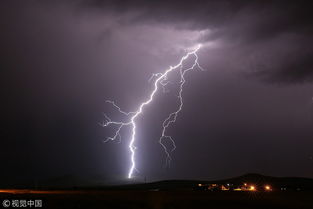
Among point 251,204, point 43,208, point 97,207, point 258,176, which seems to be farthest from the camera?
point 258,176

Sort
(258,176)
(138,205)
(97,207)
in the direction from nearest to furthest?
(97,207), (138,205), (258,176)

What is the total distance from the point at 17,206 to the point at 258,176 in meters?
113

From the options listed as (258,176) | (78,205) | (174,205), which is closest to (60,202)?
(78,205)

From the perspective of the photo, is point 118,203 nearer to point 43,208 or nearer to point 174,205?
point 174,205

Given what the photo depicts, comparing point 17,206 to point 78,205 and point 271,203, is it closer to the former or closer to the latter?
point 78,205

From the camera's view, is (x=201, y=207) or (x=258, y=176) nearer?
(x=201, y=207)

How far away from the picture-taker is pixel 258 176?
128 meters

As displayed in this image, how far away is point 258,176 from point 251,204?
103279mm

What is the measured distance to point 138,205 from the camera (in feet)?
86.8

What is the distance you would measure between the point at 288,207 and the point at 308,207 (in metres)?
1.36

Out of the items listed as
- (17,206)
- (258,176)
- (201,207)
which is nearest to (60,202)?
(17,206)

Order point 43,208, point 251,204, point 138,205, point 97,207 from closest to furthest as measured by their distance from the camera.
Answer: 1. point 43,208
2. point 97,207
3. point 138,205
4. point 251,204

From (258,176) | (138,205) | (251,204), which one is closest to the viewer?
(138,205)

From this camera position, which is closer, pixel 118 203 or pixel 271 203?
pixel 118 203
